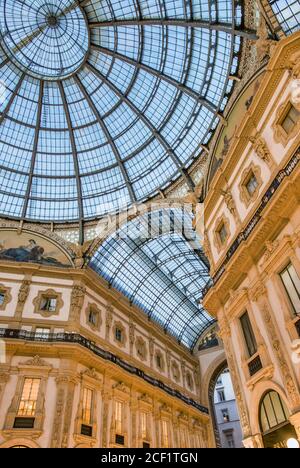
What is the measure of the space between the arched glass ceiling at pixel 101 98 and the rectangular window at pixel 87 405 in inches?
647

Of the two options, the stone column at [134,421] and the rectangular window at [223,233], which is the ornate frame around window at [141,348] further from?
the rectangular window at [223,233]

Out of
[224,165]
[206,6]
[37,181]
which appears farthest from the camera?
[37,181]

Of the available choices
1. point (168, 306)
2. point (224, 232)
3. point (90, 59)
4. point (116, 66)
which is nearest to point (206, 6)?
point (116, 66)

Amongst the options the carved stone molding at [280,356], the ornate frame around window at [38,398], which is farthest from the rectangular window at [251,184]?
the ornate frame around window at [38,398]

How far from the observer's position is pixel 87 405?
24469mm

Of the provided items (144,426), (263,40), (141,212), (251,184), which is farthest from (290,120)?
(144,426)

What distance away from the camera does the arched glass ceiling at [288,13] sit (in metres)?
17.0

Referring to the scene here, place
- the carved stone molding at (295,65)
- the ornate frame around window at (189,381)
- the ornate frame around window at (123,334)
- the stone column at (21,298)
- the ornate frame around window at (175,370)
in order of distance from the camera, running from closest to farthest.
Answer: the carved stone molding at (295,65) < the stone column at (21,298) < the ornate frame around window at (123,334) < the ornate frame around window at (175,370) < the ornate frame around window at (189,381)

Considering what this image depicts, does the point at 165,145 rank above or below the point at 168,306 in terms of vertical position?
above

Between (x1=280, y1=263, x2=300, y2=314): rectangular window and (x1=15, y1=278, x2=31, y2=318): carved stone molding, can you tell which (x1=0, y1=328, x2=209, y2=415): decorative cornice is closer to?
(x1=15, y1=278, x2=31, y2=318): carved stone molding

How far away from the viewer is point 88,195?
34.4 metres

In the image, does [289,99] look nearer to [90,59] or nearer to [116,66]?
[116,66]

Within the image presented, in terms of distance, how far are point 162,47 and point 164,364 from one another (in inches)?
1319

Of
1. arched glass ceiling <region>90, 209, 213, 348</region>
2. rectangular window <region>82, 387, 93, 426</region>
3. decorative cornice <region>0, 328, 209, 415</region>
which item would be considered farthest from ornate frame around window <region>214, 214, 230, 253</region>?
rectangular window <region>82, 387, 93, 426</region>
